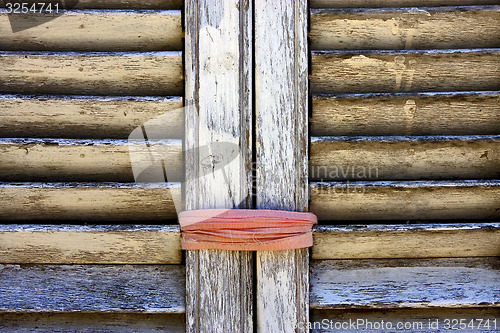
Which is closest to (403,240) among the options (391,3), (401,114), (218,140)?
(401,114)

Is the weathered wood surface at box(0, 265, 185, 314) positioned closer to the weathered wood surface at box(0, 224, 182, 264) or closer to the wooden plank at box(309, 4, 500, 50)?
the weathered wood surface at box(0, 224, 182, 264)

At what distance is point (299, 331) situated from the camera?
3.88ft

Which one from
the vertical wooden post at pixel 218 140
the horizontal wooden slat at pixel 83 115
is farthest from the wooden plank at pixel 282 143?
the horizontal wooden slat at pixel 83 115

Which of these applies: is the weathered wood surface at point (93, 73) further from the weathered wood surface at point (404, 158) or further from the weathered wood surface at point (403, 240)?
the weathered wood surface at point (403, 240)

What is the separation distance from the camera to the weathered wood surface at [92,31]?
125 centimetres

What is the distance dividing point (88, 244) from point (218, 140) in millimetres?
463

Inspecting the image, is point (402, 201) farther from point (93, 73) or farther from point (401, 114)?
point (93, 73)

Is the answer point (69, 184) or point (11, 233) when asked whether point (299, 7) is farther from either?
point (11, 233)

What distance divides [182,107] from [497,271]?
1.00 m

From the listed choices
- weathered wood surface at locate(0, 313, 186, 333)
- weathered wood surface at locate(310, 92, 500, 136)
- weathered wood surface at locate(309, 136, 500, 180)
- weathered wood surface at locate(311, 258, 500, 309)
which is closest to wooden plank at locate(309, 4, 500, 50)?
weathered wood surface at locate(310, 92, 500, 136)

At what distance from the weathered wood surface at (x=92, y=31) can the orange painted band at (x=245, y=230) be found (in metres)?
0.50

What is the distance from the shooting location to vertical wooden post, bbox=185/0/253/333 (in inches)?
46.5

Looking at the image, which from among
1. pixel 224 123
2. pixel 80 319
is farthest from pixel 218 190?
pixel 80 319

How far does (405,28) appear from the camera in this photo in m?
1.26
